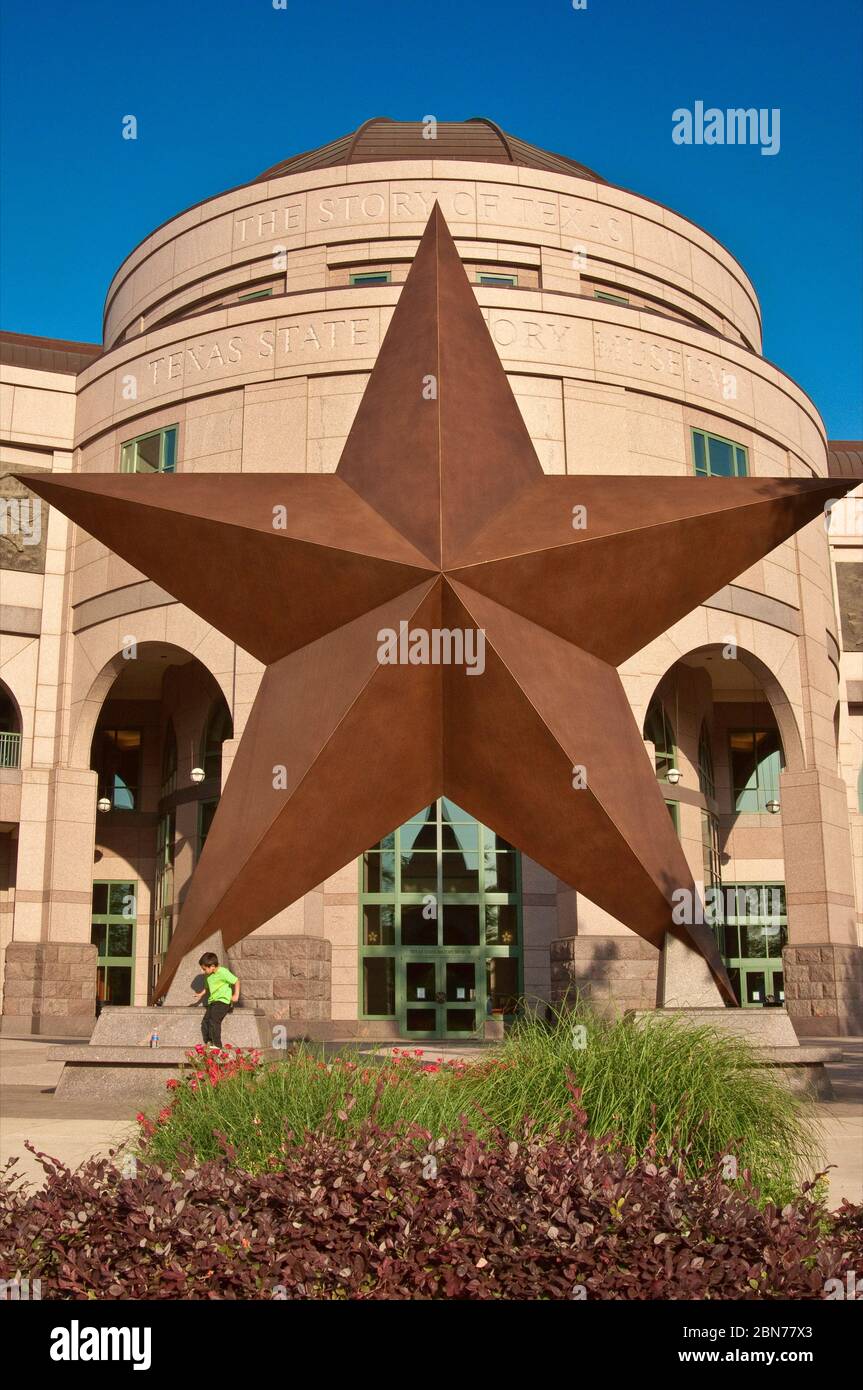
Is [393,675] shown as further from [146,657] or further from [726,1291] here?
[146,657]

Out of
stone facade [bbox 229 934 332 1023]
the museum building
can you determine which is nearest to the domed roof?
the museum building

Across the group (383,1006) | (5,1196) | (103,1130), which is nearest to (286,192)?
(383,1006)

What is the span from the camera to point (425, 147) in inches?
1390

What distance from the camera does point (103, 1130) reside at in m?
10.9

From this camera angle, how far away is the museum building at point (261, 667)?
2677cm

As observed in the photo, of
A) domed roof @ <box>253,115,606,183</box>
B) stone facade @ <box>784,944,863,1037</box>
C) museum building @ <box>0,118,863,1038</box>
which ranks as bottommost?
stone facade @ <box>784,944,863,1037</box>

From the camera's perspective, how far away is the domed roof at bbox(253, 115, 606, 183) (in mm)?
34750

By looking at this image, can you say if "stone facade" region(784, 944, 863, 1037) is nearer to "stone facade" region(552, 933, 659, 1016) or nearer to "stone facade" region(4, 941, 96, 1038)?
"stone facade" region(552, 933, 659, 1016)

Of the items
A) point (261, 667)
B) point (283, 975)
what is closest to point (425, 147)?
point (261, 667)

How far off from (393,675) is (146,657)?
1857 centimetres

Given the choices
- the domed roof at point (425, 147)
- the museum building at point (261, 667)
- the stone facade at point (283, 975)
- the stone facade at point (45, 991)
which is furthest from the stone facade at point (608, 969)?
the domed roof at point (425, 147)

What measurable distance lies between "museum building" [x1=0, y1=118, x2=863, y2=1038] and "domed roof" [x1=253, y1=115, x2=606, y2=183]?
325 mm

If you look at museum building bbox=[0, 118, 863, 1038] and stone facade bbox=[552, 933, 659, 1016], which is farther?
museum building bbox=[0, 118, 863, 1038]

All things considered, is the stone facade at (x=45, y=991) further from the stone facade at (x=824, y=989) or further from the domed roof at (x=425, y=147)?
the domed roof at (x=425, y=147)
